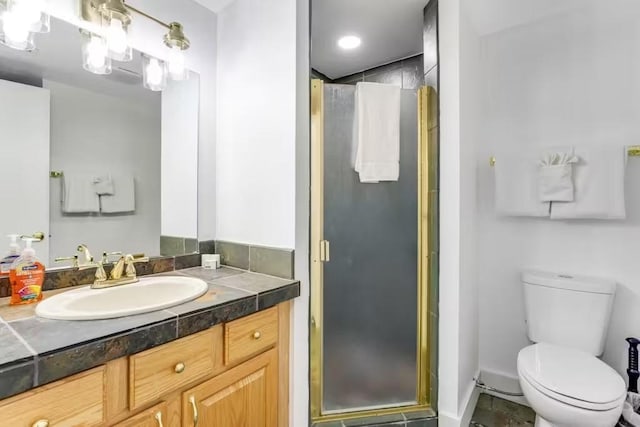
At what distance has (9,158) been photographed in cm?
108

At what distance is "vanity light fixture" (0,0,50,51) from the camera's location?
1030mm

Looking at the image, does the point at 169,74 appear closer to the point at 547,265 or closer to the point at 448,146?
the point at 448,146

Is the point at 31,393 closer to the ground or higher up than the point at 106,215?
closer to the ground

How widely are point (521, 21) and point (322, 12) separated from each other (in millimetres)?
1230

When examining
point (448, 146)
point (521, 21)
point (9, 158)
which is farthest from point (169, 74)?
point (521, 21)

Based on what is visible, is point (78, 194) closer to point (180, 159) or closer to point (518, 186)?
point (180, 159)

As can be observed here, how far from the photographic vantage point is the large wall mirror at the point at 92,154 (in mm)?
1116

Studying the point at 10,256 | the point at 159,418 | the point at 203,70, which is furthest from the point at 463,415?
the point at 203,70

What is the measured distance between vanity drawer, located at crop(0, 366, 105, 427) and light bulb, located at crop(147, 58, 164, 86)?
1242 mm

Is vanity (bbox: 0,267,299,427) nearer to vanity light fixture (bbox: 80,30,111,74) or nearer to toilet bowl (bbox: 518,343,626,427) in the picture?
vanity light fixture (bbox: 80,30,111,74)

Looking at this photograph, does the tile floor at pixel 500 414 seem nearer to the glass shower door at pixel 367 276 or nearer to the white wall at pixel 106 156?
the glass shower door at pixel 367 276

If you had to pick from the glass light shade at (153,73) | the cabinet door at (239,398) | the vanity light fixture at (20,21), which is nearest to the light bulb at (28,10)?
the vanity light fixture at (20,21)

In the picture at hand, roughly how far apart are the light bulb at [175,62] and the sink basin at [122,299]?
964 millimetres

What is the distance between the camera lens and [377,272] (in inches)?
64.8
